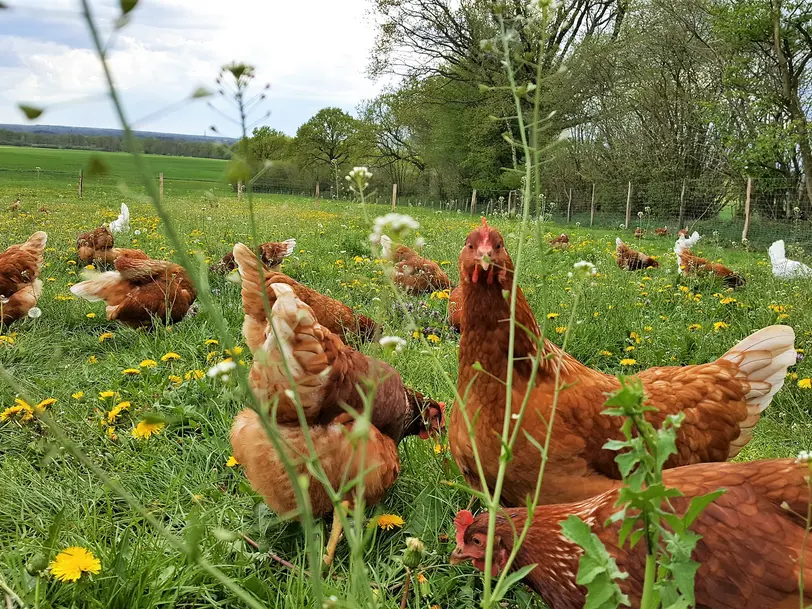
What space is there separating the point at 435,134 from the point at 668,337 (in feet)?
85.2

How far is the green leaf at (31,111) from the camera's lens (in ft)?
1.63

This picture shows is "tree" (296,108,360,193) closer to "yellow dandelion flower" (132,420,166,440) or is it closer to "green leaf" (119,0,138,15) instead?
"yellow dandelion flower" (132,420,166,440)

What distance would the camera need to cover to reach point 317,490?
2342 millimetres

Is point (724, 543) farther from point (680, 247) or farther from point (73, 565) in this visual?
point (680, 247)

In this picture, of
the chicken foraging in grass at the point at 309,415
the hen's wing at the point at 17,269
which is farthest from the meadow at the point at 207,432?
the hen's wing at the point at 17,269

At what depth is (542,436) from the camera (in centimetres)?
201

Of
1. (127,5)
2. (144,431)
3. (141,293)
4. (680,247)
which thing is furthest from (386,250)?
(680,247)

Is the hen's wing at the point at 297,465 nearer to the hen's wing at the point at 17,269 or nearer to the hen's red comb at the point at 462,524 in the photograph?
the hen's red comb at the point at 462,524

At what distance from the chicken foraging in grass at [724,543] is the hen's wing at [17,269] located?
4734 millimetres

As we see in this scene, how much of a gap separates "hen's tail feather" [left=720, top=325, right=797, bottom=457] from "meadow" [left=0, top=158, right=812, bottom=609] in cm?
63

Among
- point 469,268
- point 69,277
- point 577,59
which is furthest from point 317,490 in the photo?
point 577,59

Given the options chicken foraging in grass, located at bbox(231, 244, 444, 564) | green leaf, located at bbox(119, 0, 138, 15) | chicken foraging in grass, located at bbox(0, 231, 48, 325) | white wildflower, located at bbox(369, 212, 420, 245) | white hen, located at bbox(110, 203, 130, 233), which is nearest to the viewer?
green leaf, located at bbox(119, 0, 138, 15)

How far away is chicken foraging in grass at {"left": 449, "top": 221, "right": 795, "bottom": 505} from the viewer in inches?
82.0

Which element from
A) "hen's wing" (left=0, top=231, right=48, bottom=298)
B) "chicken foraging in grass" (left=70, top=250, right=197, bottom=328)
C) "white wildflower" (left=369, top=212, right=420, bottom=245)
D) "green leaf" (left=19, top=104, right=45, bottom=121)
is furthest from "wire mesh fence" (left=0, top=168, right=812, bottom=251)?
"green leaf" (left=19, top=104, right=45, bottom=121)
